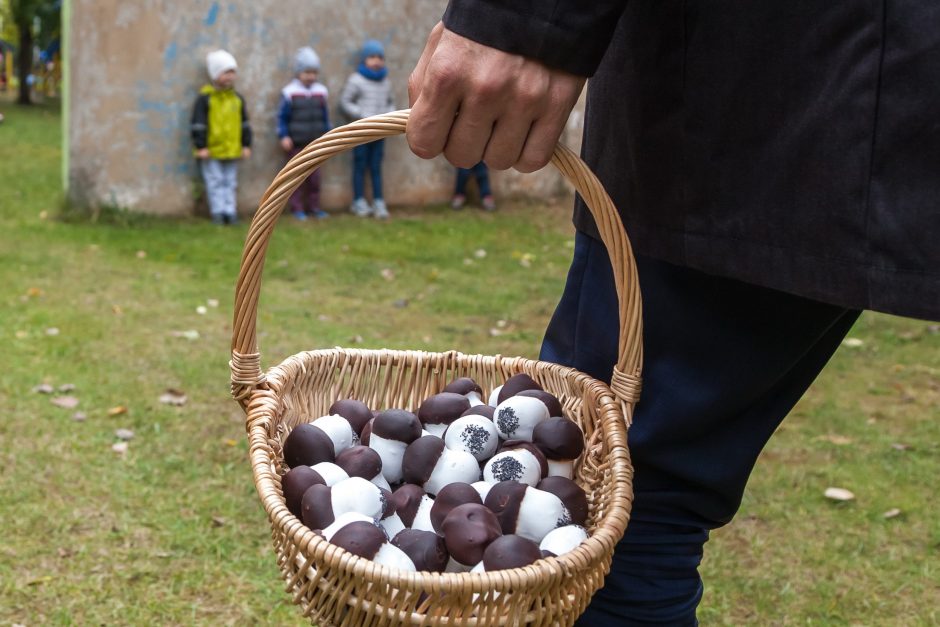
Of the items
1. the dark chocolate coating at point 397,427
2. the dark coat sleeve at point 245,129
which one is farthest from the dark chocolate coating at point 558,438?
the dark coat sleeve at point 245,129

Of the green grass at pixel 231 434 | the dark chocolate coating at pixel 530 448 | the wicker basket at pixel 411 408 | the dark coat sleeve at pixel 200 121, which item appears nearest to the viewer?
the wicker basket at pixel 411 408

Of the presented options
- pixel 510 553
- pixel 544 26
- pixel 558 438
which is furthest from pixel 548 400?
pixel 544 26

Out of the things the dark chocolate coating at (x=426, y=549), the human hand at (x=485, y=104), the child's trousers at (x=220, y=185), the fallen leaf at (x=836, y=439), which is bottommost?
the fallen leaf at (x=836, y=439)

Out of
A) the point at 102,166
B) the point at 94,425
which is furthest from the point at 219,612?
the point at 102,166

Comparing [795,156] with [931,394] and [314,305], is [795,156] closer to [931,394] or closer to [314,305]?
[931,394]

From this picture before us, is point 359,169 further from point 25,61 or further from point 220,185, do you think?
point 25,61

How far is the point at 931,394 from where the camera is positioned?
436 cm

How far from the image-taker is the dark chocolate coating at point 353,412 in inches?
71.6

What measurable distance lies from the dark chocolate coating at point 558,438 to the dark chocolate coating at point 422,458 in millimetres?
172

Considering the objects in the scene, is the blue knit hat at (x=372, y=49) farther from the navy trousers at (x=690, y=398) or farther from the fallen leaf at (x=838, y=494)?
the navy trousers at (x=690, y=398)

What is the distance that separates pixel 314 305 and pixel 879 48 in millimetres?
4527

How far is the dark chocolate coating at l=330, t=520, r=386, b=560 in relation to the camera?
1376 mm

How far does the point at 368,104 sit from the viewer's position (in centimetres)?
825

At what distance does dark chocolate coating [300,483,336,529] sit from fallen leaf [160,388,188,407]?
2.45 metres
